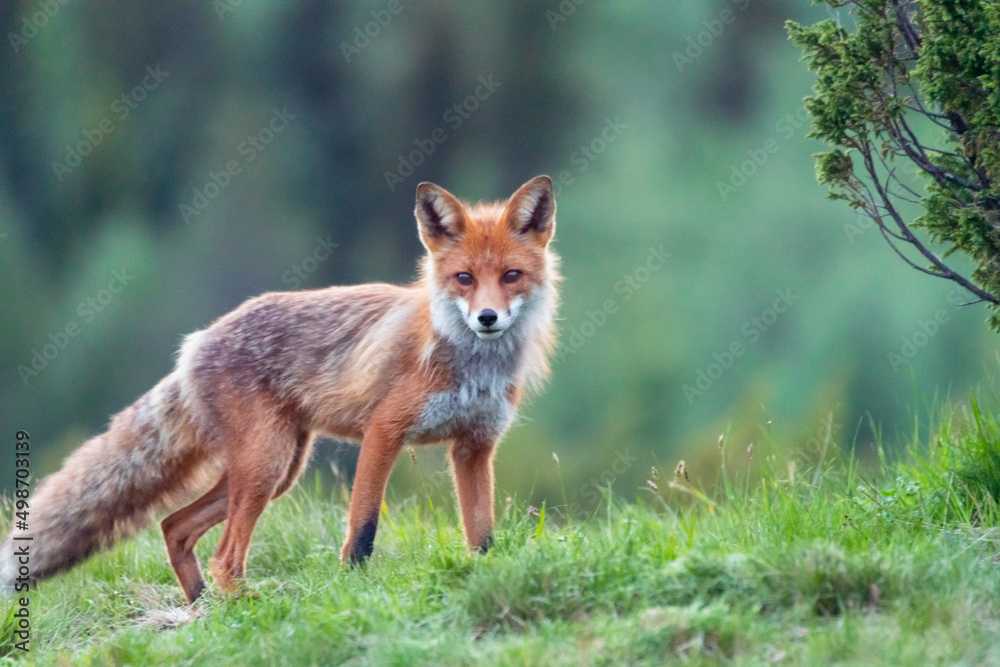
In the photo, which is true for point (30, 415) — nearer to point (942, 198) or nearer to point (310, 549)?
point (310, 549)

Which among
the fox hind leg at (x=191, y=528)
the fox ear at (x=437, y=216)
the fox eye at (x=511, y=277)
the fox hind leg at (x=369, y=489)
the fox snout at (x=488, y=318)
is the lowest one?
the fox hind leg at (x=191, y=528)

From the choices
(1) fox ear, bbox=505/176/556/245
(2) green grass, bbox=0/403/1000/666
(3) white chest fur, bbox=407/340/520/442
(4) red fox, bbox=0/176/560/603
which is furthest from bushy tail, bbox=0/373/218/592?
(1) fox ear, bbox=505/176/556/245

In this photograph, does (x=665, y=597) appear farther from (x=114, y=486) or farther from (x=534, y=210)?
(x=114, y=486)

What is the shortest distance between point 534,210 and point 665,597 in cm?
200

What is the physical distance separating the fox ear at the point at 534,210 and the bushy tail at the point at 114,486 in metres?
1.90

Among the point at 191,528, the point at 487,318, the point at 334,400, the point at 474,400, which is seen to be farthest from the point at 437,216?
the point at 191,528

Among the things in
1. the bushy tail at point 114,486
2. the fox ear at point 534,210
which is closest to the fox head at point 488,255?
the fox ear at point 534,210

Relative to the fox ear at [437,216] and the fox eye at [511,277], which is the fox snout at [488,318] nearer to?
the fox eye at [511,277]

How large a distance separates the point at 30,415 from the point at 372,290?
816cm

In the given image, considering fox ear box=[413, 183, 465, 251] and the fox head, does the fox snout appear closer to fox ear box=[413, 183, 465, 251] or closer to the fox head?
the fox head

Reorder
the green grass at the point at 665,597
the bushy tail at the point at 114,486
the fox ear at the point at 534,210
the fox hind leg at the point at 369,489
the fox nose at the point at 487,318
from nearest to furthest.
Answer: the green grass at the point at 665,597 → the fox nose at the point at 487,318 → the fox hind leg at the point at 369,489 → the fox ear at the point at 534,210 → the bushy tail at the point at 114,486

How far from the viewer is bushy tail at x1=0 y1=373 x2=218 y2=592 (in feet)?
14.3

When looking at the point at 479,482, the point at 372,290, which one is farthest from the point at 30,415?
the point at 479,482

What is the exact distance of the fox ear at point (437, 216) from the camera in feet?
13.6
